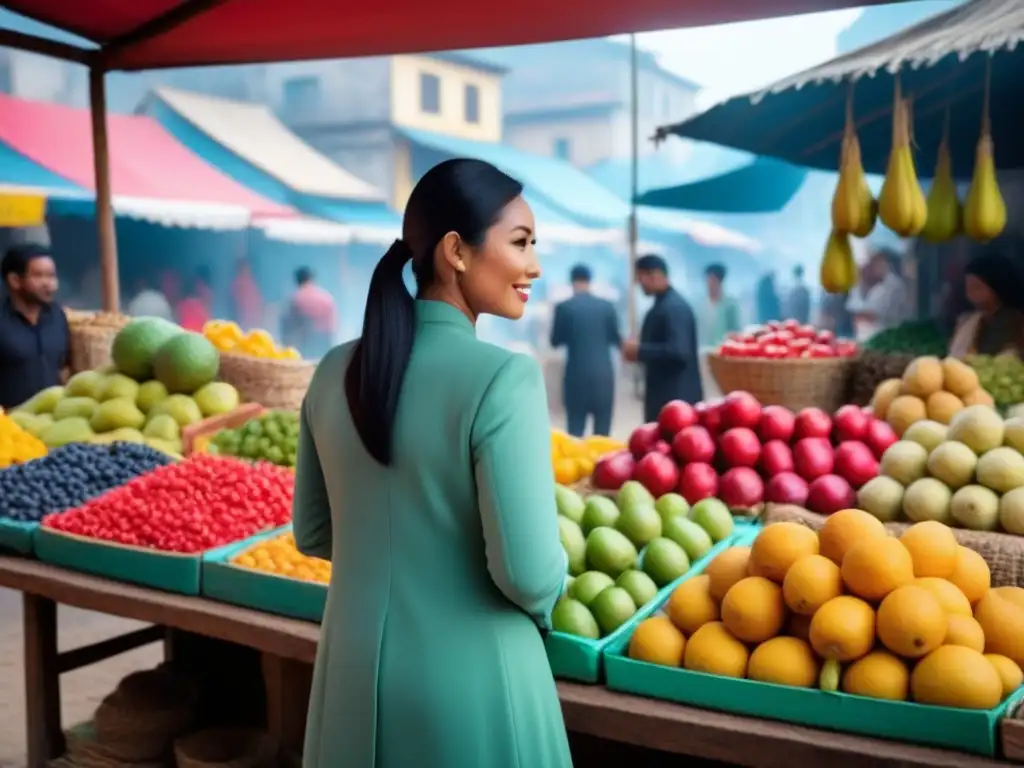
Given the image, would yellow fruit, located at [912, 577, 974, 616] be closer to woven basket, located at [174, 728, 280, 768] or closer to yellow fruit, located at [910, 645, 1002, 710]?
yellow fruit, located at [910, 645, 1002, 710]

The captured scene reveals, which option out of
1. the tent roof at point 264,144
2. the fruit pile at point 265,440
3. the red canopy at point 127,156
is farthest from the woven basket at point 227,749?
the tent roof at point 264,144

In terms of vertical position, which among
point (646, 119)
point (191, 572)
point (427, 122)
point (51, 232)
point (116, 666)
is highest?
point (646, 119)

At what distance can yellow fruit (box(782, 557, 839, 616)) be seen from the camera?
174 cm

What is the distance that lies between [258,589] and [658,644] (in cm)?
99

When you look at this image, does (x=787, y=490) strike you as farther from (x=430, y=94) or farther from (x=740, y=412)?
(x=430, y=94)

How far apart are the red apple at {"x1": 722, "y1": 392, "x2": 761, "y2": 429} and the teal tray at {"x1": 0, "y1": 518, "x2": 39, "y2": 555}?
184 centimetres

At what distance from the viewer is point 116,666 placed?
4.19 meters

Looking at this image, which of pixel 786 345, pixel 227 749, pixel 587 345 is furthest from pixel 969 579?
pixel 587 345

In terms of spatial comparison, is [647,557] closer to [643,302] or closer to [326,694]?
[326,694]

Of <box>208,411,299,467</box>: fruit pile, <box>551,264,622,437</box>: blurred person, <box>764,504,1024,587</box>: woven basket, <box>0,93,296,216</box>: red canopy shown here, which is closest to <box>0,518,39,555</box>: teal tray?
<box>208,411,299,467</box>: fruit pile

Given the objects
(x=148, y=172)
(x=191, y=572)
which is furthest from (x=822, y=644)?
(x=148, y=172)

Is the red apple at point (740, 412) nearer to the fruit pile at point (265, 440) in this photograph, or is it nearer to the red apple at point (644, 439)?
the red apple at point (644, 439)

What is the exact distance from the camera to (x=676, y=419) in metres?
2.79

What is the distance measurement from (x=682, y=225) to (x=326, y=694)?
2248 centimetres
